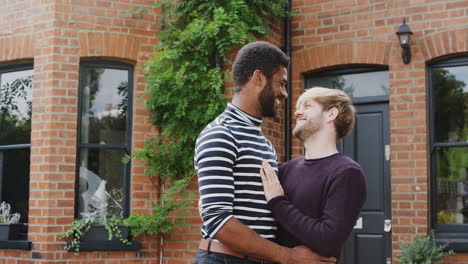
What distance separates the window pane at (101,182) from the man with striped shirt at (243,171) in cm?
411

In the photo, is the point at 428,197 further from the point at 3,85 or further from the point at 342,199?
the point at 3,85

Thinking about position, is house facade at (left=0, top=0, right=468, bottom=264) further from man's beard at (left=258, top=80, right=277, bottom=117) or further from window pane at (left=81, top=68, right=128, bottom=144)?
man's beard at (left=258, top=80, right=277, bottom=117)

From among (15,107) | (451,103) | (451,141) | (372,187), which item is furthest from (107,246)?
(451,103)

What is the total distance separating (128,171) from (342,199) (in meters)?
4.42

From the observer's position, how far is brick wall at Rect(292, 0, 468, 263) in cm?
636

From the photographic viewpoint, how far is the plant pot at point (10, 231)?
657cm

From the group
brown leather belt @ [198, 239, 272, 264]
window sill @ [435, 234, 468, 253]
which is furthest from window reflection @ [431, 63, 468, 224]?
brown leather belt @ [198, 239, 272, 264]

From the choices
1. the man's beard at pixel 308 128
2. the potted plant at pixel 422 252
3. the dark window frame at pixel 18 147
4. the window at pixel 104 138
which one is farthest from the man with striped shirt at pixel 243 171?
the dark window frame at pixel 18 147

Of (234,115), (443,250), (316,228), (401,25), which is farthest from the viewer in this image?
(401,25)

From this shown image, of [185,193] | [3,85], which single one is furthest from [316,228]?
[3,85]

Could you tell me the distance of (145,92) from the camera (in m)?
6.57

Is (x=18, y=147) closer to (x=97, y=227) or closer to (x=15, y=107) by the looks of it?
(x=15, y=107)

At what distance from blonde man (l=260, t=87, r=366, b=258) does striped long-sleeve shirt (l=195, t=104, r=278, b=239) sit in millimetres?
61

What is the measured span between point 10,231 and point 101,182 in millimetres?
1058
